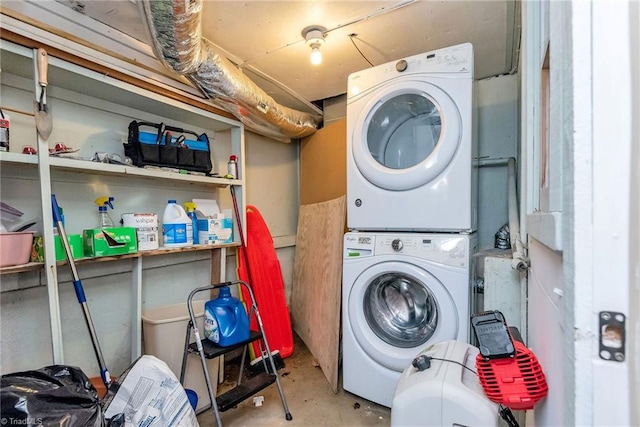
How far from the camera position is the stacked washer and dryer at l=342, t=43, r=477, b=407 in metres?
1.52

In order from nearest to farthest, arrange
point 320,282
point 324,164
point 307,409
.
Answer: point 307,409 → point 320,282 → point 324,164

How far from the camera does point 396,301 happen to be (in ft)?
5.98

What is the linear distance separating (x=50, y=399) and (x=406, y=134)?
1.97m

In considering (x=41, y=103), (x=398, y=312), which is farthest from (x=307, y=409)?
(x=41, y=103)

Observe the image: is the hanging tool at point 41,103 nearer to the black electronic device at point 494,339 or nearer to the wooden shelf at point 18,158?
the wooden shelf at point 18,158

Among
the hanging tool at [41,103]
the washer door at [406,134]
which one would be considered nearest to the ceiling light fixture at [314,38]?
the washer door at [406,134]

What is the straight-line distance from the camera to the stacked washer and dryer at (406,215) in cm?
152

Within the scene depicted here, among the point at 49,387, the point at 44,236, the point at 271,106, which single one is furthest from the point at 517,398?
the point at 271,106

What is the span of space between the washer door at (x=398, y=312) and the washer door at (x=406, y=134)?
1.58 ft

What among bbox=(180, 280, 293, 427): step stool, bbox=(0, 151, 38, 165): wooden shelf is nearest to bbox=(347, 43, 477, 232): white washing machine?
bbox=(180, 280, 293, 427): step stool

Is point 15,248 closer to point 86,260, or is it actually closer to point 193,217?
point 86,260

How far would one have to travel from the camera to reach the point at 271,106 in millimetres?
2158

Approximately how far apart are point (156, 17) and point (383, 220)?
53.8 inches

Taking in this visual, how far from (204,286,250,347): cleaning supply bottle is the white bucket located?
0.44 meters
